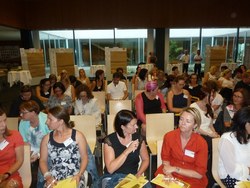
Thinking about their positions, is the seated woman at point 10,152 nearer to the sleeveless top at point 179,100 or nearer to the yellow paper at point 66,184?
the yellow paper at point 66,184

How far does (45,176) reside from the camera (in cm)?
229

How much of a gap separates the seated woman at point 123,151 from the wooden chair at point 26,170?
799 mm

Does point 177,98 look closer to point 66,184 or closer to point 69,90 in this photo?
point 69,90

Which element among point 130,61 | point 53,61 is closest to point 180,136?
point 53,61

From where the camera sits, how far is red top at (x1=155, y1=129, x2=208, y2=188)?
2297 millimetres

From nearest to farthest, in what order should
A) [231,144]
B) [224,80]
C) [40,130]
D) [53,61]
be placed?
[231,144] < [40,130] < [224,80] < [53,61]

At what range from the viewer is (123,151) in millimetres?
2275

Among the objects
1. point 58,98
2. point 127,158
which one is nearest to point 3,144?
point 127,158

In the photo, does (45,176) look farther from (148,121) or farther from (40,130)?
(148,121)

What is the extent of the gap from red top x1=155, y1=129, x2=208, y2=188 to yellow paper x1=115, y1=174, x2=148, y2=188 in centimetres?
38

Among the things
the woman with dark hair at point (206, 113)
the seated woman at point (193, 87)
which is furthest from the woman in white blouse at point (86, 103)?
the seated woman at point (193, 87)

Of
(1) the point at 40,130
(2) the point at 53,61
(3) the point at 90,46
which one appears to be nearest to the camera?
(1) the point at 40,130

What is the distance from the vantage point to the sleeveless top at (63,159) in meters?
2.36

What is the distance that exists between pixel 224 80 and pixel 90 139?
4.56 m
